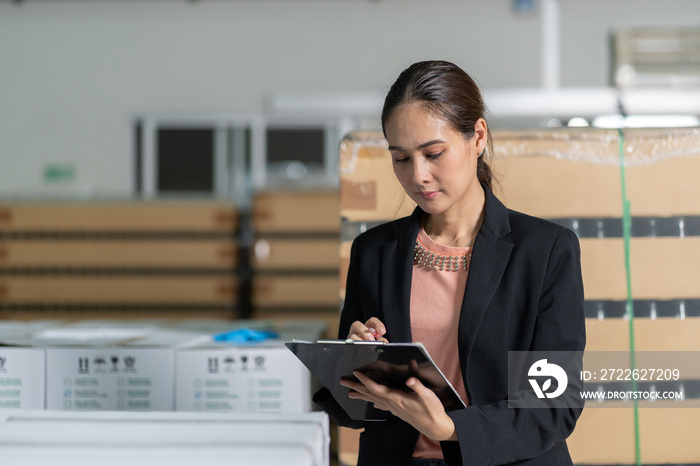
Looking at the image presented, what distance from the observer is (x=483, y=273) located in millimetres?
1582

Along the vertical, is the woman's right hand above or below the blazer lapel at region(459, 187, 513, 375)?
below

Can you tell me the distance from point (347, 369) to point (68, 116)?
7.87m

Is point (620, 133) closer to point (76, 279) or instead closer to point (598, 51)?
point (76, 279)

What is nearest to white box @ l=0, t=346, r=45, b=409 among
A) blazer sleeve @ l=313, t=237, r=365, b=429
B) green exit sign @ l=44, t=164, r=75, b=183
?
blazer sleeve @ l=313, t=237, r=365, b=429

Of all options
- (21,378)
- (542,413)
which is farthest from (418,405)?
(21,378)

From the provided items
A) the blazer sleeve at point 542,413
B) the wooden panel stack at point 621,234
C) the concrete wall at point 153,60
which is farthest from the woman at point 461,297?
the concrete wall at point 153,60

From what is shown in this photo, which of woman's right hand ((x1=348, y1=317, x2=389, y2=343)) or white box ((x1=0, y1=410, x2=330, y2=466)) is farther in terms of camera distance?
woman's right hand ((x1=348, y1=317, x2=389, y2=343))

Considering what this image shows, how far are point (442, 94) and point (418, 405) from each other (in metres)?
0.67

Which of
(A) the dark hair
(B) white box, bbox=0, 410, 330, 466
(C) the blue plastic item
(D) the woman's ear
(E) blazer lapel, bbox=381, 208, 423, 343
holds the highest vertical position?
(A) the dark hair

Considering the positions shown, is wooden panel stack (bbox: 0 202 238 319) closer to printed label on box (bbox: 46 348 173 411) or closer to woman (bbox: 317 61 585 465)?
printed label on box (bbox: 46 348 173 411)

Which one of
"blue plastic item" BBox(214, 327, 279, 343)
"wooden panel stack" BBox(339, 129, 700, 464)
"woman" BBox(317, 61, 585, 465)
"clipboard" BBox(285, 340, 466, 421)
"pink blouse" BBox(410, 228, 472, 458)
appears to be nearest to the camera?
"clipboard" BBox(285, 340, 466, 421)

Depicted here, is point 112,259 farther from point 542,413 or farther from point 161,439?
point 542,413

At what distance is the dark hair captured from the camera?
157cm

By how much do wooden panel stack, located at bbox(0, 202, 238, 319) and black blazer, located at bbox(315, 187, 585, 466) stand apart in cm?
355
